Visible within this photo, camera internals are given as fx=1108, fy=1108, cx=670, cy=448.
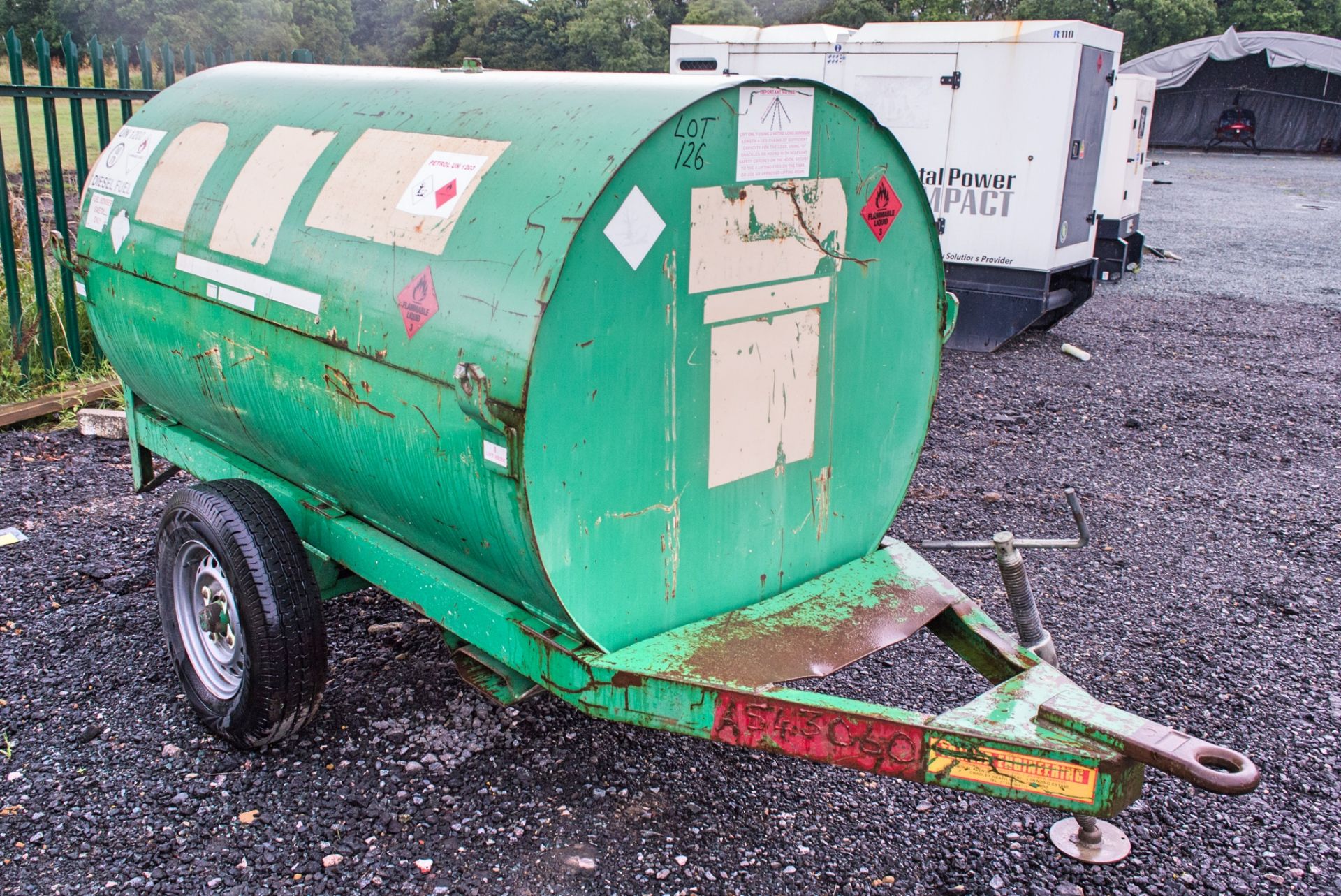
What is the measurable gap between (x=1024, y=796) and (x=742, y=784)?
42.2 inches

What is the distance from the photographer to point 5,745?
10.6 feet

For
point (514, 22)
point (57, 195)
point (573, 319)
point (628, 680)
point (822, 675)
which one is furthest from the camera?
point (514, 22)

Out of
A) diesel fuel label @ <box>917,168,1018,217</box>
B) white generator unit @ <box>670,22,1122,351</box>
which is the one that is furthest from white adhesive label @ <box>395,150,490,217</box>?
diesel fuel label @ <box>917,168,1018,217</box>

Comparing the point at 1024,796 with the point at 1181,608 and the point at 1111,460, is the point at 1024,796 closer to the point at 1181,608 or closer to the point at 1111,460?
the point at 1181,608

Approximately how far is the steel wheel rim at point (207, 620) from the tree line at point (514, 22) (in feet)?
106

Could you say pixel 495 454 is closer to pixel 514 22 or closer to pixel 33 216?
pixel 33 216

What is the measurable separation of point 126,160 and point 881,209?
2590 millimetres

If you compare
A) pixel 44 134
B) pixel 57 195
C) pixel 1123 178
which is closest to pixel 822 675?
pixel 57 195

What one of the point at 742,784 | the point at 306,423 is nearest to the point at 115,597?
the point at 306,423

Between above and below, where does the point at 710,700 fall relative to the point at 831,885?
above

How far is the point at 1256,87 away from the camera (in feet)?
91.7

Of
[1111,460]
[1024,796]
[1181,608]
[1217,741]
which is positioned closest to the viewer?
[1024,796]

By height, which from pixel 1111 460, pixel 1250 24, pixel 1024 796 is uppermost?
pixel 1250 24

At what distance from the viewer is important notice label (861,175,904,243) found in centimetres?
292
